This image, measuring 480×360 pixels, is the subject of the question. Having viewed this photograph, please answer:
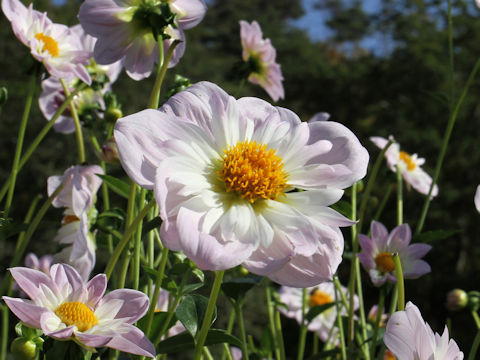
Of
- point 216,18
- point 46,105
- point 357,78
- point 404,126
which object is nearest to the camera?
point 46,105

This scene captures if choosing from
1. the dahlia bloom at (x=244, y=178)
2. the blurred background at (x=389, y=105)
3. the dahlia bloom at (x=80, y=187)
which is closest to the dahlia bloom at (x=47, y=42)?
the dahlia bloom at (x=80, y=187)

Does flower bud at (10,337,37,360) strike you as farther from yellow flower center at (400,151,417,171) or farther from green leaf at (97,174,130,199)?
yellow flower center at (400,151,417,171)

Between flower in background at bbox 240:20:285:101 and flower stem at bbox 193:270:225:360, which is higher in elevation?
flower stem at bbox 193:270:225:360

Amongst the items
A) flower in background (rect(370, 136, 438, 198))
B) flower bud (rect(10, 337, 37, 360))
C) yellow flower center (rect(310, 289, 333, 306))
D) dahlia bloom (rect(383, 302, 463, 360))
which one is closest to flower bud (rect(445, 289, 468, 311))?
flower in background (rect(370, 136, 438, 198))

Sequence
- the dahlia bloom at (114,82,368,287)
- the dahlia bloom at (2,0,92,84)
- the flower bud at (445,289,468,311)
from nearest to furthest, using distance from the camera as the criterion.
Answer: the dahlia bloom at (114,82,368,287)
the dahlia bloom at (2,0,92,84)
the flower bud at (445,289,468,311)

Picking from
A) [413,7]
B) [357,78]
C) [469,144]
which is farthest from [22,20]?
[413,7]

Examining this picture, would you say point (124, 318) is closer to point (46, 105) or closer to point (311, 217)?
point (311, 217)
